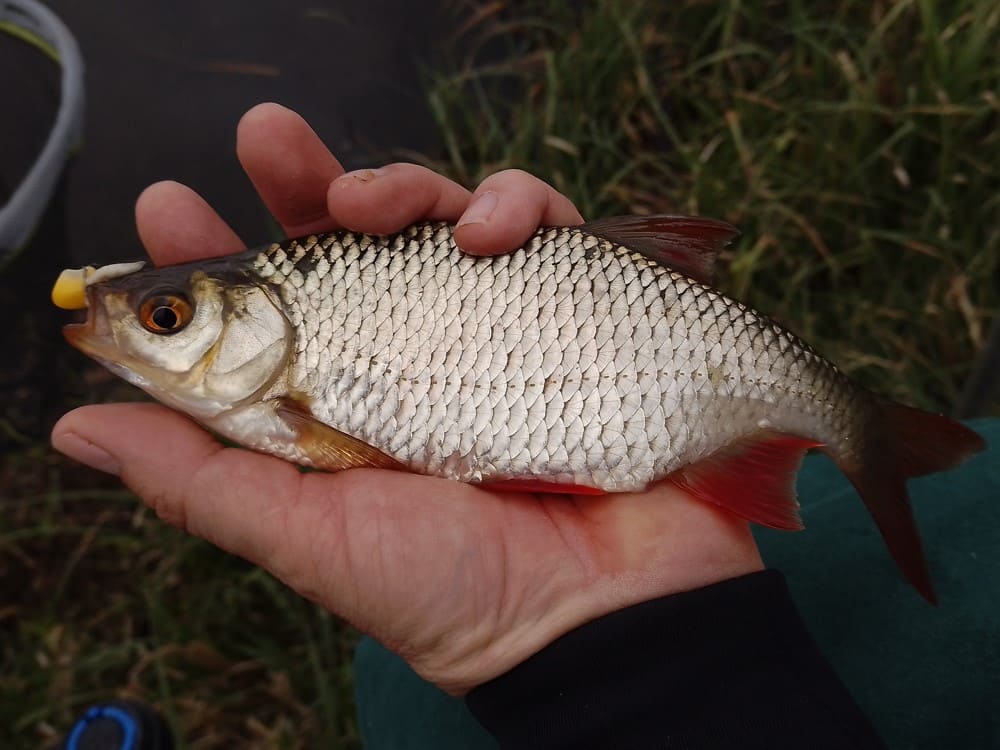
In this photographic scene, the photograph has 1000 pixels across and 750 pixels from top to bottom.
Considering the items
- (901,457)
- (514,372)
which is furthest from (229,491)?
(901,457)

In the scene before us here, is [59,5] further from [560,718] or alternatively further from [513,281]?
[560,718]

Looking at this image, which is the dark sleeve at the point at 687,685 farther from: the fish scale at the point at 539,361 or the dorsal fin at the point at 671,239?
the dorsal fin at the point at 671,239

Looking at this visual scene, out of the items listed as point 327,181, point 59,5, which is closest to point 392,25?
point 59,5

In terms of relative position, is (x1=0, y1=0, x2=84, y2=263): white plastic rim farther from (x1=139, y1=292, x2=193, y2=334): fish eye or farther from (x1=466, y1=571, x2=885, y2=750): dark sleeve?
(x1=466, y1=571, x2=885, y2=750): dark sleeve

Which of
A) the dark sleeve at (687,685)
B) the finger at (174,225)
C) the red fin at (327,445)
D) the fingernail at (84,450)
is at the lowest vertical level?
the dark sleeve at (687,685)

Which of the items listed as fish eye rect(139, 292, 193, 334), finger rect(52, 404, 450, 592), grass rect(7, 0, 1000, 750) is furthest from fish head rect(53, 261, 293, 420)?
grass rect(7, 0, 1000, 750)

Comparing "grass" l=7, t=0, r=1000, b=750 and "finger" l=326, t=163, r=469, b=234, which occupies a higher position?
"finger" l=326, t=163, r=469, b=234

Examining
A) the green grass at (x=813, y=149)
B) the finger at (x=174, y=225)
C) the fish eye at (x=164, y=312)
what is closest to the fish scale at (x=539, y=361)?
the fish eye at (x=164, y=312)

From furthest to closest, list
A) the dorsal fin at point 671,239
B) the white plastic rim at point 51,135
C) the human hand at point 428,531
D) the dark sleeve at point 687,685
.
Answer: the white plastic rim at point 51,135
the dorsal fin at point 671,239
the human hand at point 428,531
the dark sleeve at point 687,685
